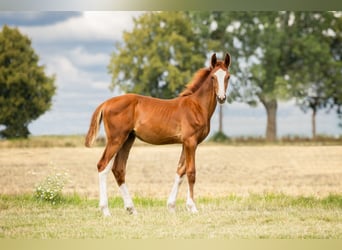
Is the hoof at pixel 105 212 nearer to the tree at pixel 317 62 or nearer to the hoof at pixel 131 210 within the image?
the hoof at pixel 131 210

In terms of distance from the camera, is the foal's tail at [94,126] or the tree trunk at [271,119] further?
the tree trunk at [271,119]

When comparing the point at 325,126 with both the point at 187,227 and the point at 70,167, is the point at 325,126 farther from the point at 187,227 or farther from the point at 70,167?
the point at 70,167

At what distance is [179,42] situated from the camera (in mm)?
6777

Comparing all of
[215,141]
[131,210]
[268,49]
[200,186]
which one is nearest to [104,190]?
[131,210]

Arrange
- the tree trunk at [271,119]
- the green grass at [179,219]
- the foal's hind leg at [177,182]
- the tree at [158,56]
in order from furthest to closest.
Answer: the tree at [158,56] → the tree trunk at [271,119] → the foal's hind leg at [177,182] → the green grass at [179,219]

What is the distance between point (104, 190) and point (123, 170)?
0.27 metres

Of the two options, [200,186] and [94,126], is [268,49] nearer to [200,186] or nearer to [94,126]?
[200,186]

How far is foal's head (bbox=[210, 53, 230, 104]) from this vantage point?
19.3 ft

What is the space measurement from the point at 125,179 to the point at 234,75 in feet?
5.19

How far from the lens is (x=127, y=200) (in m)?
6.18

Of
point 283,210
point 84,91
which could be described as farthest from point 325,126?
point 84,91

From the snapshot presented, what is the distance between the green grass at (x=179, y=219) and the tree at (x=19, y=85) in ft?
2.62

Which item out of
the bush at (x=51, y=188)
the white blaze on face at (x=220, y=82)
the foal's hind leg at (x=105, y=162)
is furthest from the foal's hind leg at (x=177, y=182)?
the bush at (x=51, y=188)

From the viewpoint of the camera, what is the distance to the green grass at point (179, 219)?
581 centimetres
